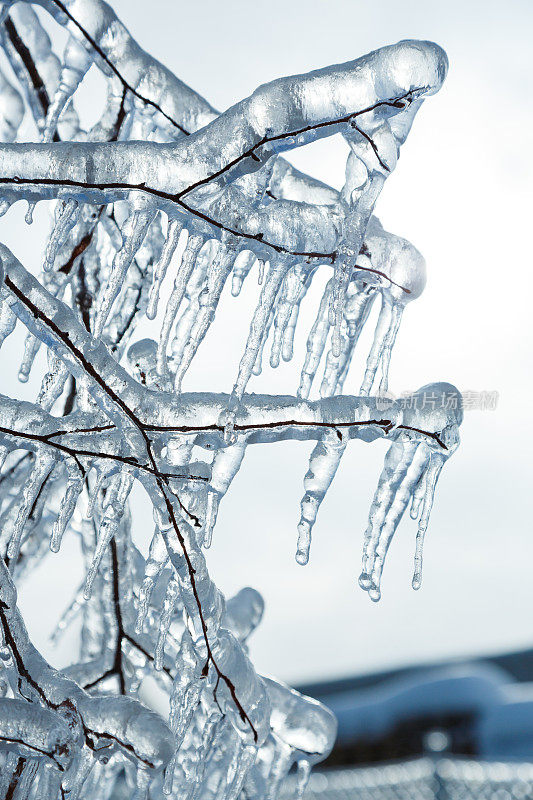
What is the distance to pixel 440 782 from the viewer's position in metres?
2.40

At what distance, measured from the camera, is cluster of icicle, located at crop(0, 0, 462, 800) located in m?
0.72

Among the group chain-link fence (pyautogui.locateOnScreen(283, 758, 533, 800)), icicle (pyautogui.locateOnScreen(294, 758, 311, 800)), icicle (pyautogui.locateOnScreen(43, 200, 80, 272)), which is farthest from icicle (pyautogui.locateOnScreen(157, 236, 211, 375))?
chain-link fence (pyautogui.locateOnScreen(283, 758, 533, 800))

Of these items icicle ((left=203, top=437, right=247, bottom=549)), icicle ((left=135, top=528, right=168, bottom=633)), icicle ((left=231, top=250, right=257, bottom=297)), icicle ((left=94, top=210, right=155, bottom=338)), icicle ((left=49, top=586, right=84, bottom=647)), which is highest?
icicle ((left=231, top=250, right=257, bottom=297))

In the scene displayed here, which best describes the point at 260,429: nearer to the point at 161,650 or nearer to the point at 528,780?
the point at 161,650

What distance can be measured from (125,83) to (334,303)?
39cm

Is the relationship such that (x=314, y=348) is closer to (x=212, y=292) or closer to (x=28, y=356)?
(x=212, y=292)

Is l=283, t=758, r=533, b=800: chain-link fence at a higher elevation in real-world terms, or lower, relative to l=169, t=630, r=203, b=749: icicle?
higher

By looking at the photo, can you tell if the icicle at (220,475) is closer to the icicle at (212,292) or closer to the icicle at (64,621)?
the icicle at (212,292)

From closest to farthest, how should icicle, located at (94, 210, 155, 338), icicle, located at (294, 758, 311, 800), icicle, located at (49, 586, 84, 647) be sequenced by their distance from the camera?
1. icicle, located at (94, 210, 155, 338)
2. icicle, located at (294, 758, 311, 800)
3. icicle, located at (49, 586, 84, 647)

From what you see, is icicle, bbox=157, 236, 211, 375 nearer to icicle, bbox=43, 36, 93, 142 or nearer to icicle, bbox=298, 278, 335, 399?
icicle, bbox=298, 278, 335, 399

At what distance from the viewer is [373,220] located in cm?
96

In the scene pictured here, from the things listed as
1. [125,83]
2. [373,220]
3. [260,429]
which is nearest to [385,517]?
[260,429]

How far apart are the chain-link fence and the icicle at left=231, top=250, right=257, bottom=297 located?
1.70m

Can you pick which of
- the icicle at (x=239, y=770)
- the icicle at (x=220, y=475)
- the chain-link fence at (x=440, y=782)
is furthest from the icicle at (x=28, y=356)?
the chain-link fence at (x=440, y=782)
